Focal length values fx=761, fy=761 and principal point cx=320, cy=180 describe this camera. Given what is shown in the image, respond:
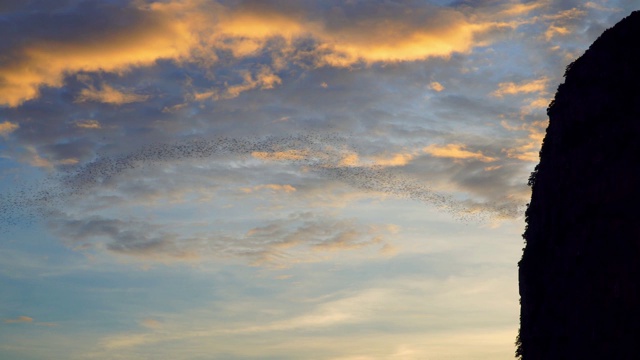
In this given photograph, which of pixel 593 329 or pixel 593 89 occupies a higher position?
pixel 593 89

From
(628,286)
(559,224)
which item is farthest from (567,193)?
(628,286)

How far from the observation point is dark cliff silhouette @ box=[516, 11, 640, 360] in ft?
158

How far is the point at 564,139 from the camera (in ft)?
193

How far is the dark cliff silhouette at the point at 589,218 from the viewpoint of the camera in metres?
48.2

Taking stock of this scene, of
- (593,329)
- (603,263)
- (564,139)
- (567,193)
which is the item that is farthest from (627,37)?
(593,329)

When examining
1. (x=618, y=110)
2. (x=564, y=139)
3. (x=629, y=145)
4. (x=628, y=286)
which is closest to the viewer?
(x=628, y=286)

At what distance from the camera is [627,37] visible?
58312 millimetres

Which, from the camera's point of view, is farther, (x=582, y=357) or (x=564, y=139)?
(x=564, y=139)

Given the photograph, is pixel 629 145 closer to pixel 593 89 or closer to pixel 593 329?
pixel 593 89

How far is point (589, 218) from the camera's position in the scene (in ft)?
173

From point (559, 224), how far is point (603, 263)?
7.16 m

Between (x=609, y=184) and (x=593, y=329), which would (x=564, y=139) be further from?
(x=593, y=329)

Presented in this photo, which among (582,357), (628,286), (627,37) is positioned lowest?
(582,357)

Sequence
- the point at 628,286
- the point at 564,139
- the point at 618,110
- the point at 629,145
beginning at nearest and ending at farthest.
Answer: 1. the point at 628,286
2. the point at 629,145
3. the point at 618,110
4. the point at 564,139
